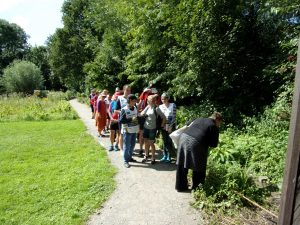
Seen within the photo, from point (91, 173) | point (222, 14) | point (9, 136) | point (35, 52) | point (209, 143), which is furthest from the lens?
point (35, 52)

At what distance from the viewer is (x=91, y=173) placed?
318 inches

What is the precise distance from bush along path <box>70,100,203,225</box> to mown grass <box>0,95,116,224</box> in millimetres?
271

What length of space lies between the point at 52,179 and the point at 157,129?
3.19 m

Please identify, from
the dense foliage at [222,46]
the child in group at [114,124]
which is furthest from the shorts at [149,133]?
the dense foliage at [222,46]

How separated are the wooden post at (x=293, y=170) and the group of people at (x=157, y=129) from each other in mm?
5053

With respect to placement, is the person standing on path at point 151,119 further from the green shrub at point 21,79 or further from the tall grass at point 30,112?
the green shrub at point 21,79

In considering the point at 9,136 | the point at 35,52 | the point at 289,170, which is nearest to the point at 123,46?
the point at 9,136

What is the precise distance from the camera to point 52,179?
7840 mm

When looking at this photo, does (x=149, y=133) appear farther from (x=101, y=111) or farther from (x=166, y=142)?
(x=101, y=111)

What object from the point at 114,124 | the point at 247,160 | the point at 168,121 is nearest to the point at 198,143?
the point at 247,160

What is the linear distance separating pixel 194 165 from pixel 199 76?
553 centimetres

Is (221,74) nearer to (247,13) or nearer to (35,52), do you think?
(247,13)

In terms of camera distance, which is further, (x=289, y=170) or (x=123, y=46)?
(x=123, y=46)

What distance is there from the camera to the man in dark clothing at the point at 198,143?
6105 mm
